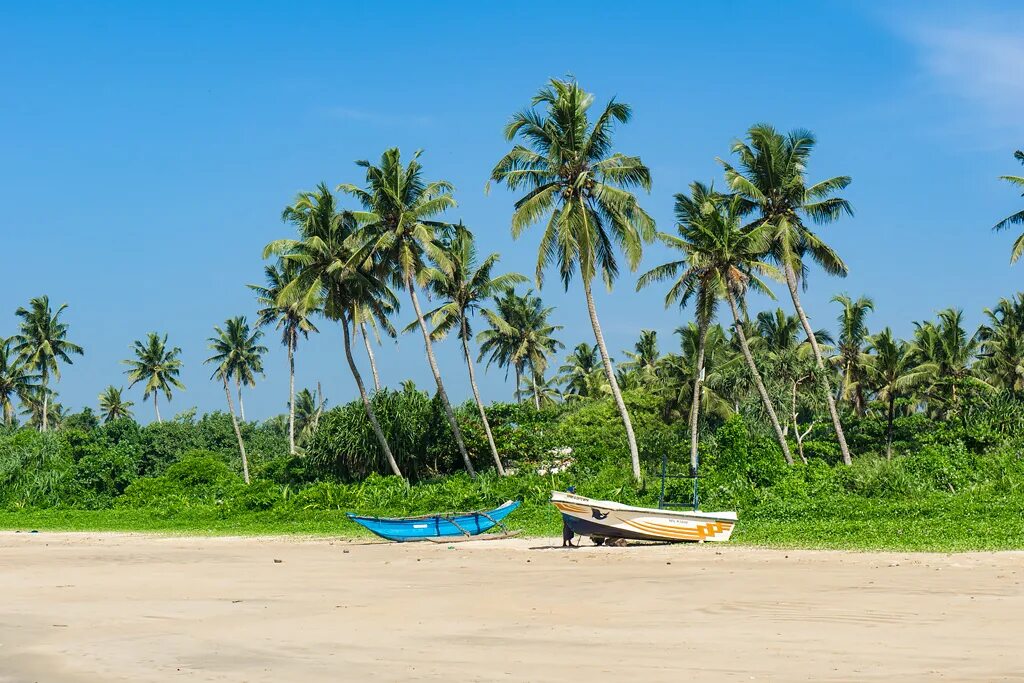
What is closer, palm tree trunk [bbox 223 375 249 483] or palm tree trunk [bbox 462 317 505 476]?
palm tree trunk [bbox 462 317 505 476]

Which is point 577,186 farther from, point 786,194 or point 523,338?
point 523,338

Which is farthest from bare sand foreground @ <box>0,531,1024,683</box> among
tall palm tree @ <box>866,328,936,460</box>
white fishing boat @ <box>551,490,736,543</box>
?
tall palm tree @ <box>866,328,936,460</box>

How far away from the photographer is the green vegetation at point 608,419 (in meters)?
26.0

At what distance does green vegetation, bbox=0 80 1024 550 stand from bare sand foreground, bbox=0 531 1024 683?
14.1 ft

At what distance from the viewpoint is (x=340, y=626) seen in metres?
11.5

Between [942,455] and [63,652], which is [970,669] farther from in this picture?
[942,455]

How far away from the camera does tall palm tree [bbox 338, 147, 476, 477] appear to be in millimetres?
36384

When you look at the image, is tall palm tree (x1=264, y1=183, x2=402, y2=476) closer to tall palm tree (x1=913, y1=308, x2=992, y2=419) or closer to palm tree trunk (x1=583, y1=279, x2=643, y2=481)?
palm tree trunk (x1=583, y1=279, x2=643, y2=481)

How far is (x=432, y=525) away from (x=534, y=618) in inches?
485

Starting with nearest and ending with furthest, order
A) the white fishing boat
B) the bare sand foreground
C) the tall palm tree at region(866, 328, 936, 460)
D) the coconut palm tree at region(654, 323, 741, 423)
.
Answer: the bare sand foreground, the white fishing boat, the tall palm tree at region(866, 328, 936, 460), the coconut palm tree at region(654, 323, 741, 423)

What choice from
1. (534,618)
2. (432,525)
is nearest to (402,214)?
(432,525)

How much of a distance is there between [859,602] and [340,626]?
236 inches

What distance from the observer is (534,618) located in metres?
11.6

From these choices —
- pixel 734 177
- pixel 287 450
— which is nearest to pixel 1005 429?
pixel 734 177
